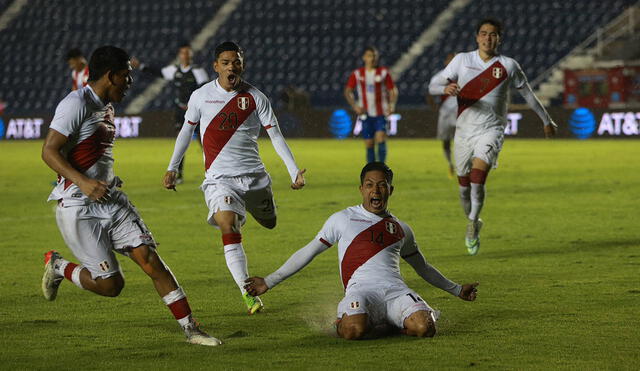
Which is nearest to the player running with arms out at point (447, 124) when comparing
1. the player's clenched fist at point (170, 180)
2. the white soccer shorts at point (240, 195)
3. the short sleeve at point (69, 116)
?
the white soccer shorts at point (240, 195)

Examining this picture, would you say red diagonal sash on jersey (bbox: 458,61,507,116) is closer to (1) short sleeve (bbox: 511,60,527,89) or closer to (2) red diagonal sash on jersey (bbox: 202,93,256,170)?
(1) short sleeve (bbox: 511,60,527,89)

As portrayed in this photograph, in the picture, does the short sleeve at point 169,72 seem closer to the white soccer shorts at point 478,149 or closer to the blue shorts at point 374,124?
the blue shorts at point 374,124

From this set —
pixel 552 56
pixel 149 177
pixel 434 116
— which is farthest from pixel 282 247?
pixel 552 56

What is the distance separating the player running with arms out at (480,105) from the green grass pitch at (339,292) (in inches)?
23.2

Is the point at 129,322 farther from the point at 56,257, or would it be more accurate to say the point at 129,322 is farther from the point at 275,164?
the point at 275,164

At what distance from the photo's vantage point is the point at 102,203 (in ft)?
17.7

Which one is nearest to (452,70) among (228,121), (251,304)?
(228,121)

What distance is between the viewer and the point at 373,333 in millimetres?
5465

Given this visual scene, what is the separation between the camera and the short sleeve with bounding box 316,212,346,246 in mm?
5648

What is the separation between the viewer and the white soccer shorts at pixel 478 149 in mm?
9372

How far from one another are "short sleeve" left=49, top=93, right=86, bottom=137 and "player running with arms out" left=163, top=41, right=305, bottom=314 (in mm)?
1331

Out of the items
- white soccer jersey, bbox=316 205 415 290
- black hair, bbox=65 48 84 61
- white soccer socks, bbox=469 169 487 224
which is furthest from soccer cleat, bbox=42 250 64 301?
black hair, bbox=65 48 84 61

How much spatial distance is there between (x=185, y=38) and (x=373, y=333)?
31021mm

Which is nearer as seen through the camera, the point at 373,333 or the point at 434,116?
the point at 373,333
